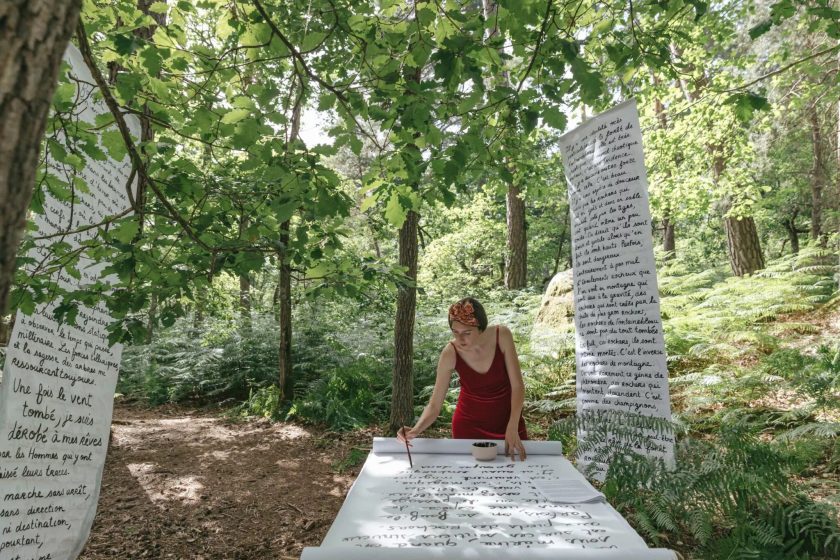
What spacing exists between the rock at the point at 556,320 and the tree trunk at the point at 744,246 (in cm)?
366

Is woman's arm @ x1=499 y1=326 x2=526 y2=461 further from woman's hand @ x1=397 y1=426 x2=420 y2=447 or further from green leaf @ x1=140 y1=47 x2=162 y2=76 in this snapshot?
green leaf @ x1=140 y1=47 x2=162 y2=76

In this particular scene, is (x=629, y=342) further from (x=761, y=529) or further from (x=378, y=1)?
(x=378, y=1)

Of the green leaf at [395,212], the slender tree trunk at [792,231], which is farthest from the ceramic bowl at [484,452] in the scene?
the slender tree trunk at [792,231]

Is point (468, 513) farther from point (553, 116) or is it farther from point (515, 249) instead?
point (515, 249)

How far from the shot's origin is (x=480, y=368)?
12.4 ft

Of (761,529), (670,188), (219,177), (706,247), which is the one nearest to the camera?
(761,529)

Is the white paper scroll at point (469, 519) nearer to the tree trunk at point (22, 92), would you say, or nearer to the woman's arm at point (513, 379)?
the woman's arm at point (513, 379)

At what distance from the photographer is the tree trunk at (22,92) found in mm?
814

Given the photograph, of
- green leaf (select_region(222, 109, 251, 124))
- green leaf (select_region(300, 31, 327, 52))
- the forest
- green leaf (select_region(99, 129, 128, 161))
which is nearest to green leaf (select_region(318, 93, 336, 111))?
the forest

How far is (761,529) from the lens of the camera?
285 cm

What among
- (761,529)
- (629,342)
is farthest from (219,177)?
(761,529)

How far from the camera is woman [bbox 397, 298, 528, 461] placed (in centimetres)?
368

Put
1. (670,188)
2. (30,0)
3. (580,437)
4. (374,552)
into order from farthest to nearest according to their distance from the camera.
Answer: (670,188) < (580,437) < (374,552) < (30,0)

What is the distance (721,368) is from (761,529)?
3.64 metres
